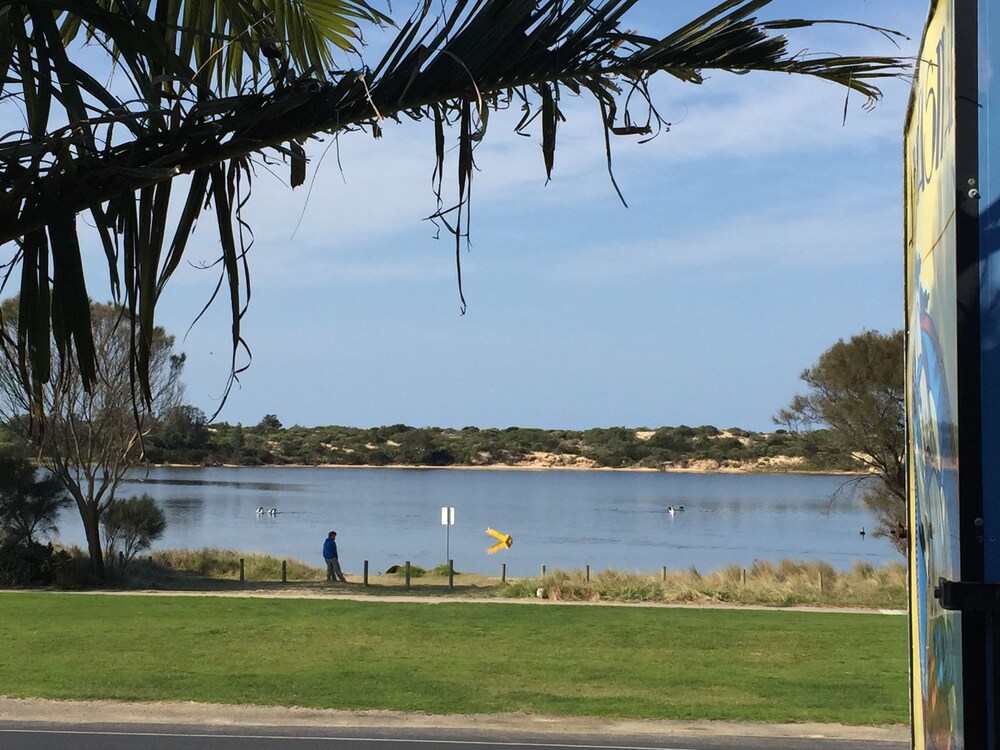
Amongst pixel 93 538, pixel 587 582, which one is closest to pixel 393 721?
pixel 587 582

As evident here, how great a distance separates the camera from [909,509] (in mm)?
3736

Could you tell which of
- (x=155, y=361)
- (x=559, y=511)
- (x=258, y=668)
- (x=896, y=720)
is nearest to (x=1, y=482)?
(x=155, y=361)

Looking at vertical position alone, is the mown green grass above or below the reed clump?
above

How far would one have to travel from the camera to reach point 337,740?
37.8 ft

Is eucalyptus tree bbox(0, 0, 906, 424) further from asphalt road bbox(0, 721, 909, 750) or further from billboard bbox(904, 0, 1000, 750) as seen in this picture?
asphalt road bbox(0, 721, 909, 750)

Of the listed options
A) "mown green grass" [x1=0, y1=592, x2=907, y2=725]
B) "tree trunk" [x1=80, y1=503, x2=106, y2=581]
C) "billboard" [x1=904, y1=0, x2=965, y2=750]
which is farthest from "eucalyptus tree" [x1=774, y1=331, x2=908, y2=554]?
"billboard" [x1=904, y1=0, x2=965, y2=750]

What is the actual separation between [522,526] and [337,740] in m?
59.0

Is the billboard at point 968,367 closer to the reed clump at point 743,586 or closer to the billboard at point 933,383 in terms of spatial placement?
the billboard at point 933,383

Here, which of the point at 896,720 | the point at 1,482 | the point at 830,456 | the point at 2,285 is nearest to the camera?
the point at 2,285

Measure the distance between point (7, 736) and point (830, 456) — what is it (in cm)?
2897

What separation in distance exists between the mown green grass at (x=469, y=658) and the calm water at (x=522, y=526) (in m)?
3.63

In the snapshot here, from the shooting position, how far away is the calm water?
47.4m

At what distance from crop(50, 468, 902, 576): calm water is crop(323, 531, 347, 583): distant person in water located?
5.56 meters

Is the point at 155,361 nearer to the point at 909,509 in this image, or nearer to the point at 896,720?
the point at 896,720
